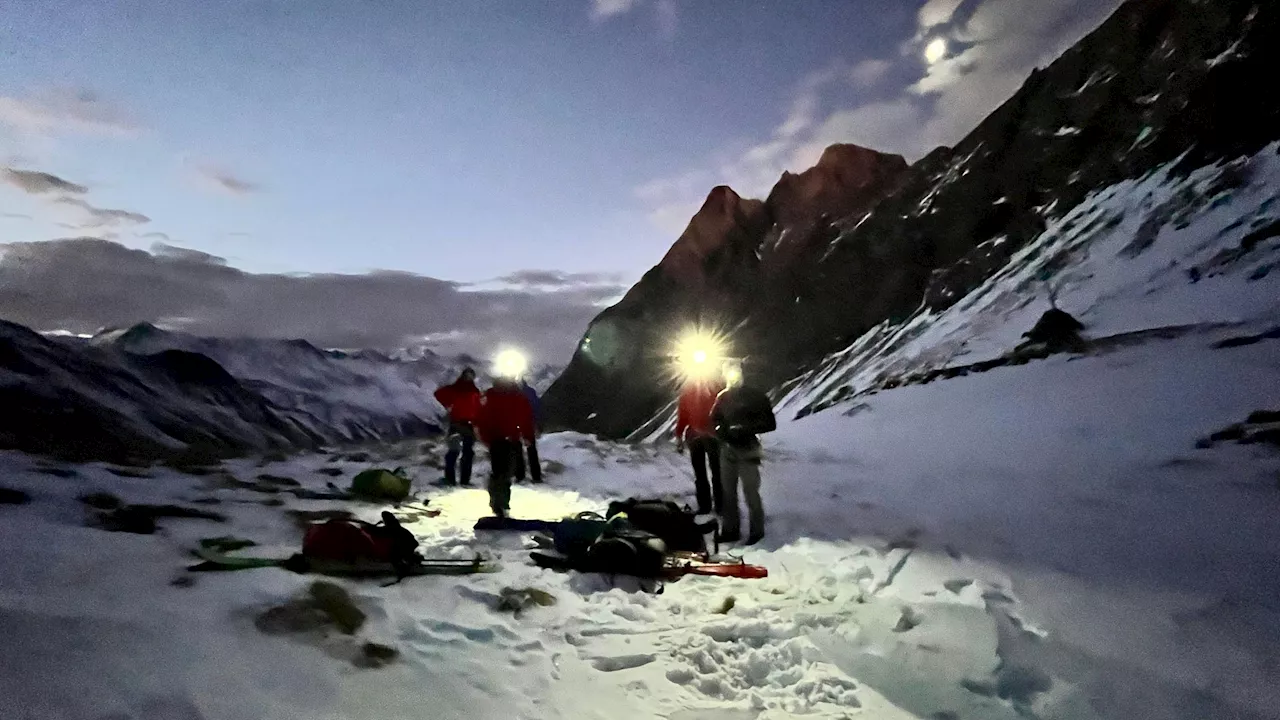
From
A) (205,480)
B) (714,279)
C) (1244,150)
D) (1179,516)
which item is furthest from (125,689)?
(714,279)

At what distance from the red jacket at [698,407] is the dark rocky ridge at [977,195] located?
7.53 meters

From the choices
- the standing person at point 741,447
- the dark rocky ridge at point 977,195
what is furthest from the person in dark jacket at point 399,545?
the dark rocky ridge at point 977,195

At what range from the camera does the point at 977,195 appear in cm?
5047

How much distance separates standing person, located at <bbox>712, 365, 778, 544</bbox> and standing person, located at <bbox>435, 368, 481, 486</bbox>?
5465mm

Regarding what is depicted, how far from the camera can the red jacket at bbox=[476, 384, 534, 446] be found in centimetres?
941

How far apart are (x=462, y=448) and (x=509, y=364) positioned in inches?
105

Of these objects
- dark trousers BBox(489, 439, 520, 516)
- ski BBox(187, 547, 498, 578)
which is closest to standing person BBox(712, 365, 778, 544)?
dark trousers BBox(489, 439, 520, 516)

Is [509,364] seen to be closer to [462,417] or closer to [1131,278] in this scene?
[462,417]

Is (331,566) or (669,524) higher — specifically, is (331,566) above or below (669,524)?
above

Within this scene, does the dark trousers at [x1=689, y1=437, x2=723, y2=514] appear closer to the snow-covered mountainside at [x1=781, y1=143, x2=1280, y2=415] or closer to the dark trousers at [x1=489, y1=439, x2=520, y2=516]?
the dark trousers at [x1=489, y1=439, x2=520, y2=516]

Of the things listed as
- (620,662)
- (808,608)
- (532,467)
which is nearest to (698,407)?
(808,608)

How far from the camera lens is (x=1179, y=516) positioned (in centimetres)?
643

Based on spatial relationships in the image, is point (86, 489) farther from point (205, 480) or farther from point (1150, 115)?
point (1150, 115)

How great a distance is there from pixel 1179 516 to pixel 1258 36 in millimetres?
40227
